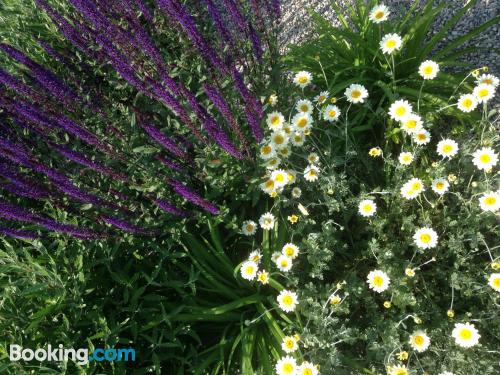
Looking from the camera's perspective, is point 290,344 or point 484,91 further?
point 484,91

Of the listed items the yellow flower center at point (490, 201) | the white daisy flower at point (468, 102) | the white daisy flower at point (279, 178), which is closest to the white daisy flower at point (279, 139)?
the white daisy flower at point (279, 178)

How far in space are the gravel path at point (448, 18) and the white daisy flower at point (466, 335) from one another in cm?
212

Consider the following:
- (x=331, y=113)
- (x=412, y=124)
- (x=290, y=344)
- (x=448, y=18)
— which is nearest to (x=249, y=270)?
(x=290, y=344)

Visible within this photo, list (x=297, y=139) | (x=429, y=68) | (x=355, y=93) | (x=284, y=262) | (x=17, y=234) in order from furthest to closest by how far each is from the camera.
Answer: (x=355, y=93) < (x=297, y=139) < (x=429, y=68) < (x=284, y=262) < (x=17, y=234)

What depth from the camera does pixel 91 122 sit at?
2.87 metres

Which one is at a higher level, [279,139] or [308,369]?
[279,139]

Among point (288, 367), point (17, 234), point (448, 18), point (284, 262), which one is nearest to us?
point (288, 367)

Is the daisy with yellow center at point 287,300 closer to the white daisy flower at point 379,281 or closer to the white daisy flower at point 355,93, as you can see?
the white daisy flower at point 379,281

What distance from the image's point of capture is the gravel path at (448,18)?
10.6 ft

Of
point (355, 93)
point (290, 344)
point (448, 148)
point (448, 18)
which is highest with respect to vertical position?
point (448, 18)

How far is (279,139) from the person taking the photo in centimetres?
245

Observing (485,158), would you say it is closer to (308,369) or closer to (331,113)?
(331,113)

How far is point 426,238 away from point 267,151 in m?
1.01

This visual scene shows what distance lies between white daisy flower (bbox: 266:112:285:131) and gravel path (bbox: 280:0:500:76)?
1.62 m
